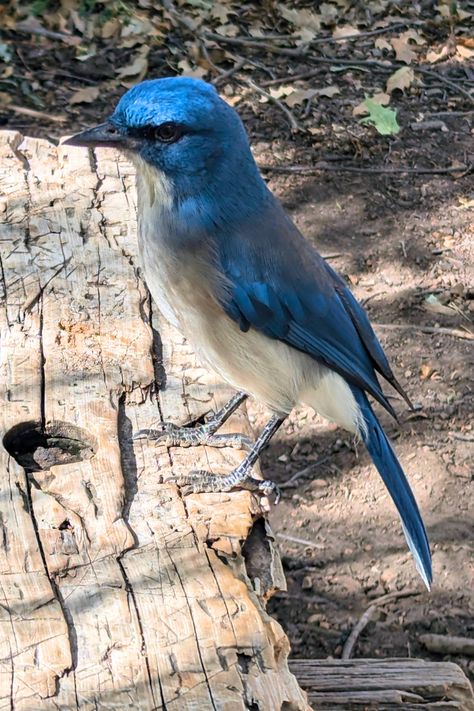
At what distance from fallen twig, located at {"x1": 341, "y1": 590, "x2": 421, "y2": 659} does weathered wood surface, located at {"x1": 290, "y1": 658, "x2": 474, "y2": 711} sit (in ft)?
2.56

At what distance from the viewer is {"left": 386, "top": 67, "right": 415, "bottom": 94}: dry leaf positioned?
8305 millimetres

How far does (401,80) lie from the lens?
8.32 metres

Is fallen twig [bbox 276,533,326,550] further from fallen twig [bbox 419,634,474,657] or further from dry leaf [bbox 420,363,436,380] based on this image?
dry leaf [bbox 420,363,436,380]

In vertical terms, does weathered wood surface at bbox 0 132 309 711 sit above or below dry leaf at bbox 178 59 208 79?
below

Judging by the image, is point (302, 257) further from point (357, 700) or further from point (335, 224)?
point (335, 224)

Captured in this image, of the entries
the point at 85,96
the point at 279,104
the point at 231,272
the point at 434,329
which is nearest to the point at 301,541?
the point at 231,272

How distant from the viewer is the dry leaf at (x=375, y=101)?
7.94 metres

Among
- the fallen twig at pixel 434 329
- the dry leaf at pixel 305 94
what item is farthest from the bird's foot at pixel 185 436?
the dry leaf at pixel 305 94

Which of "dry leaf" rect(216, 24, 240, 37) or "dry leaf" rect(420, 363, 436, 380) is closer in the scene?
"dry leaf" rect(420, 363, 436, 380)

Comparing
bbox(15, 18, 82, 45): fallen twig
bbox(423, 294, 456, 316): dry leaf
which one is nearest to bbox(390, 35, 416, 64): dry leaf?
bbox(15, 18, 82, 45): fallen twig

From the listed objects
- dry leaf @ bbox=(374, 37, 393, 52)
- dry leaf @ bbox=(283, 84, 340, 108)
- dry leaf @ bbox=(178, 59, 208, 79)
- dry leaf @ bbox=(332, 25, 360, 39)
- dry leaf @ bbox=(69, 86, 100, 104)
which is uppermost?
dry leaf @ bbox=(332, 25, 360, 39)

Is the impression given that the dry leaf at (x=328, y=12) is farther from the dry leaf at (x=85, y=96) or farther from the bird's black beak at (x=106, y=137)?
the bird's black beak at (x=106, y=137)

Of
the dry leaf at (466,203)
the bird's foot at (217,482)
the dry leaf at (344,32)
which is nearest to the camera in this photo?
the bird's foot at (217,482)

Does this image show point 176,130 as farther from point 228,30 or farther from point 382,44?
point 382,44
